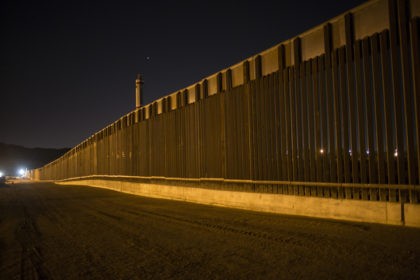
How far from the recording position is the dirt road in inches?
224

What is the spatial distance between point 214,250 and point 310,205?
4694 millimetres

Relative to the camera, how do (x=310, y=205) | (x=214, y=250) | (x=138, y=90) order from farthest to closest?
(x=138, y=90) → (x=310, y=205) → (x=214, y=250)

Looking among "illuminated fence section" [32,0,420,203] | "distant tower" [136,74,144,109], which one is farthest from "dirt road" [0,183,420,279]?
"distant tower" [136,74,144,109]

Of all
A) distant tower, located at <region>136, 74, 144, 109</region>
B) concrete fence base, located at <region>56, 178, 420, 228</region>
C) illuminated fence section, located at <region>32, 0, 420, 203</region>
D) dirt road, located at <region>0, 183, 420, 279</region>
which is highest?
distant tower, located at <region>136, 74, 144, 109</region>

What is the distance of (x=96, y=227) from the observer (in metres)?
10.8

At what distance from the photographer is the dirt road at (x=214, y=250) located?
5.68 meters

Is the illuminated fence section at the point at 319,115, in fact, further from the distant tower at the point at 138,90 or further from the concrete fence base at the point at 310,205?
the distant tower at the point at 138,90

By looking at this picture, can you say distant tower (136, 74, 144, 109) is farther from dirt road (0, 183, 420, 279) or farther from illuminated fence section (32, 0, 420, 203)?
dirt road (0, 183, 420, 279)

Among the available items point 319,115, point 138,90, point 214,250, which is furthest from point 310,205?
point 138,90

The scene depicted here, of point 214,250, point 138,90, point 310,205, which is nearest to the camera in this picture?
point 214,250

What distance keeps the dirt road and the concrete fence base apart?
47 cm

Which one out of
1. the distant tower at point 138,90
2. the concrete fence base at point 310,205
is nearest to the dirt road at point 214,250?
the concrete fence base at point 310,205

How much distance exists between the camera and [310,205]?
10.9 metres

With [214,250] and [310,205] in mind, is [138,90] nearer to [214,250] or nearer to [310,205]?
[310,205]
